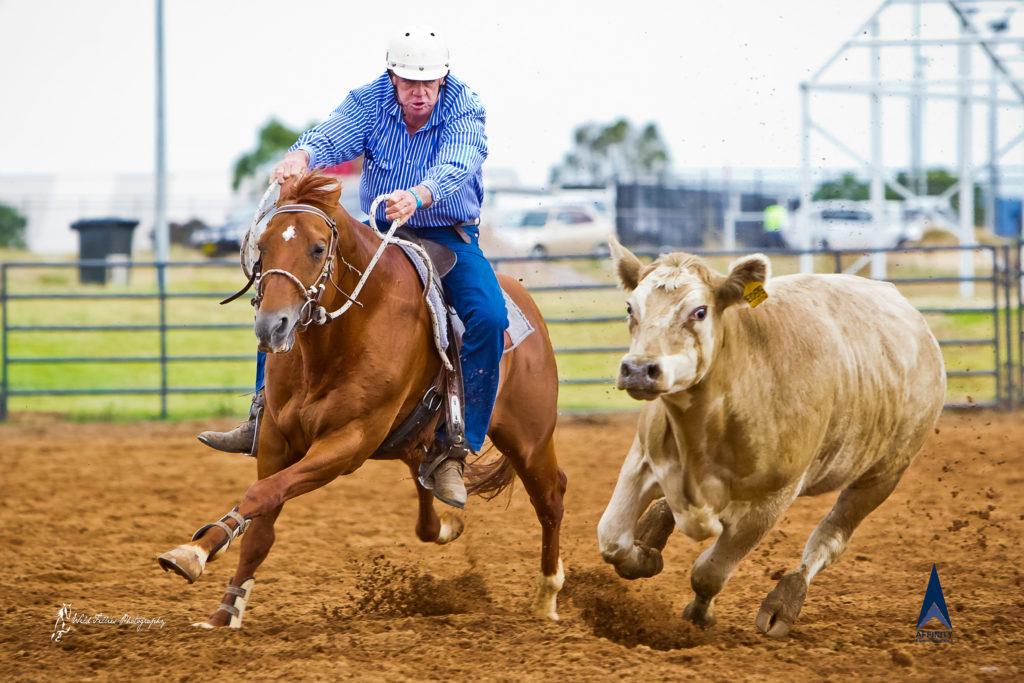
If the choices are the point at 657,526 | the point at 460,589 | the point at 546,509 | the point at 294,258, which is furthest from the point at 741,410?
the point at 460,589

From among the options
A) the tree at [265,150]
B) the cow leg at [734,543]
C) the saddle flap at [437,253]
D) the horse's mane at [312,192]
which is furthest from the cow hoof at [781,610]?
the tree at [265,150]

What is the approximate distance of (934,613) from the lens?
4.54 m

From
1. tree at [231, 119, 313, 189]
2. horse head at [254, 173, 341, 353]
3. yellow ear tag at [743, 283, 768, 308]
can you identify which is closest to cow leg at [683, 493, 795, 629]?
yellow ear tag at [743, 283, 768, 308]

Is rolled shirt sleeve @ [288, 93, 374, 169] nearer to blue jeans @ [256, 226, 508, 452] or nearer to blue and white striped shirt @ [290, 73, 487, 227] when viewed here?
blue and white striped shirt @ [290, 73, 487, 227]

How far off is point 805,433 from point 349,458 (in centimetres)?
168

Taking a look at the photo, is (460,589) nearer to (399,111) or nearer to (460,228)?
(460,228)

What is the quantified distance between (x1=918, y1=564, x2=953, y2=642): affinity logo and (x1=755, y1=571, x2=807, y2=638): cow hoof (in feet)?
1.50

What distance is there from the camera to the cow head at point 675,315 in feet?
13.2

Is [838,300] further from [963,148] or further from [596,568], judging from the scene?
[963,148]

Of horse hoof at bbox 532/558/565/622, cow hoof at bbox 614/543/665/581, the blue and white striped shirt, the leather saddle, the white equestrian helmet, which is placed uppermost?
the white equestrian helmet

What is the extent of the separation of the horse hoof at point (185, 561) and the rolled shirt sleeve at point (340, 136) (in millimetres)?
1645

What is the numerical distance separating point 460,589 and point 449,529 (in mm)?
445

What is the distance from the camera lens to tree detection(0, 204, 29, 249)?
29.4 meters

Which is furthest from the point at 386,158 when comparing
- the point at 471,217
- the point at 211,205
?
the point at 211,205
